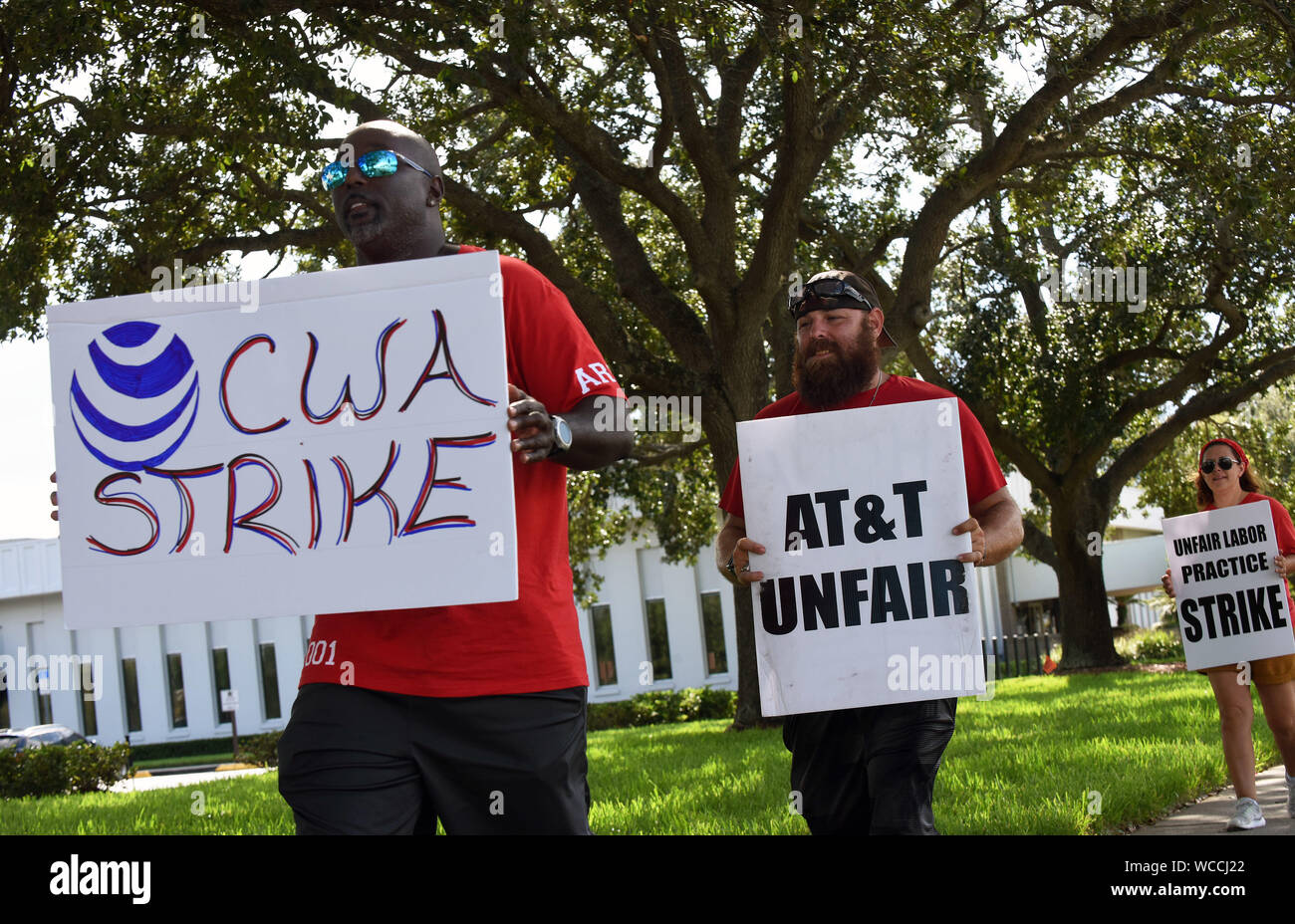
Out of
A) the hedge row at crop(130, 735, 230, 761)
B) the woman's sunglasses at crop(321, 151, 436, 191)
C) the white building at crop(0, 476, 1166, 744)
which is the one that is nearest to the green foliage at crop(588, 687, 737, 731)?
the white building at crop(0, 476, 1166, 744)

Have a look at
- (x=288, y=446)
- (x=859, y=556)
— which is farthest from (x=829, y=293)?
(x=288, y=446)

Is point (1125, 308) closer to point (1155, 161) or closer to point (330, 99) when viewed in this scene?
point (1155, 161)

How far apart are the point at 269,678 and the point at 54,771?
21959 millimetres

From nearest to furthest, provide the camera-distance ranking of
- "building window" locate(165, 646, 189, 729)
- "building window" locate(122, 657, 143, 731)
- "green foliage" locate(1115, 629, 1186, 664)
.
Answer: "green foliage" locate(1115, 629, 1186, 664) → "building window" locate(165, 646, 189, 729) → "building window" locate(122, 657, 143, 731)

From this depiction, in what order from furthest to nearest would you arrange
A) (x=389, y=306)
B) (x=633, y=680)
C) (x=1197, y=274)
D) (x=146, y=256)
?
(x=633, y=680)
(x=1197, y=274)
(x=146, y=256)
(x=389, y=306)

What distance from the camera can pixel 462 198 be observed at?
13656 millimetres

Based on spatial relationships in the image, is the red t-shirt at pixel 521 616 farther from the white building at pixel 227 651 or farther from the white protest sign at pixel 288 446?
the white building at pixel 227 651

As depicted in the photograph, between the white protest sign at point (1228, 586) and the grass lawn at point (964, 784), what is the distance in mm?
1007

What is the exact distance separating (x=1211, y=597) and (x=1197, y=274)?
51.3ft

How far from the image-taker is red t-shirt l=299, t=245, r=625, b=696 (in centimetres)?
316

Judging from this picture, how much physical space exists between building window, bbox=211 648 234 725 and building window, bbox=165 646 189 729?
1.02 m

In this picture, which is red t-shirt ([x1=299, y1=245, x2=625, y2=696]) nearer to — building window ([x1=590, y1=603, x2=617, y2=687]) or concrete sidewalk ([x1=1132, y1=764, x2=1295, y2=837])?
concrete sidewalk ([x1=1132, y1=764, x2=1295, y2=837])

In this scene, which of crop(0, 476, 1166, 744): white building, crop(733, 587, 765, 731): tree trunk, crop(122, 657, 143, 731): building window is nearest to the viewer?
crop(733, 587, 765, 731): tree trunk
